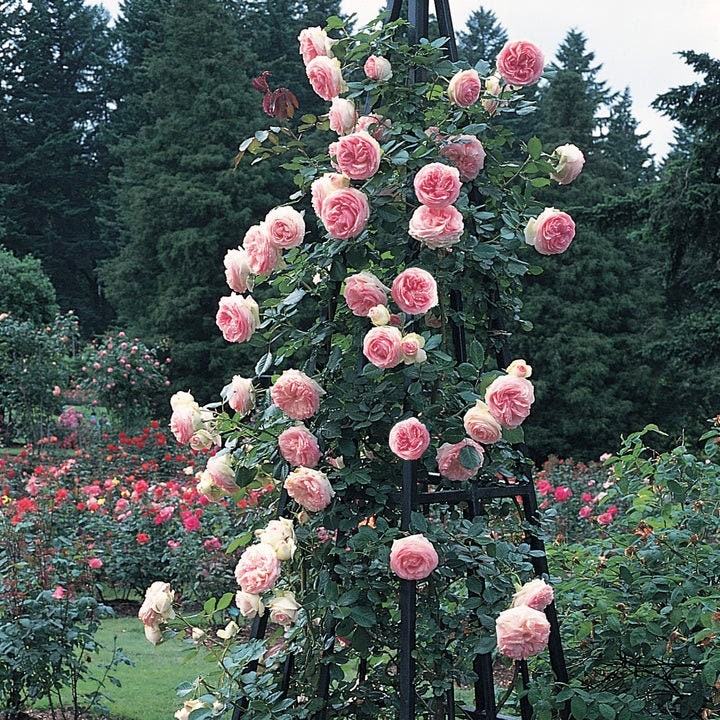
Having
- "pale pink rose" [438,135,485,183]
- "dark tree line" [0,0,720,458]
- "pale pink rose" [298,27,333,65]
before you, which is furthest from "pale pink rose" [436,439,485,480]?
"dark tree line" [0,0,720,458]

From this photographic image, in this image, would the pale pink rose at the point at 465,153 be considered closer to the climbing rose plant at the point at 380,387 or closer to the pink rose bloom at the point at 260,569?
the climbing rose plant at the point at 380,387

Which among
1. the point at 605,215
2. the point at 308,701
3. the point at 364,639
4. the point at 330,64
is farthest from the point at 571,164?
the point at 605,215

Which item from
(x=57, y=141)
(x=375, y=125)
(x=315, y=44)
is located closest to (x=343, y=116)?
(x=375, y=125)

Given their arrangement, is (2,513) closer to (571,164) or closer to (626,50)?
(571,164)

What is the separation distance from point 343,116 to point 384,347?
0.52 meters

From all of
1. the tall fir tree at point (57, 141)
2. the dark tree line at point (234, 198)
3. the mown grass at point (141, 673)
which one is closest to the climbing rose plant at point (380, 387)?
the mown grass at point (141, 673)

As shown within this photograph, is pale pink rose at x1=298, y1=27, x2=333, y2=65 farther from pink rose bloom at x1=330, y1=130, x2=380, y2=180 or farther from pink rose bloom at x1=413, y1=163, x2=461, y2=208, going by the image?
pink rose bloom at x1=413, y1=163, x2=461, y2=208

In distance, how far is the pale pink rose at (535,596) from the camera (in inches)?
63.7

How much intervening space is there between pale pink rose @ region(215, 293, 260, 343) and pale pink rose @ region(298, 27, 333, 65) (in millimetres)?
553

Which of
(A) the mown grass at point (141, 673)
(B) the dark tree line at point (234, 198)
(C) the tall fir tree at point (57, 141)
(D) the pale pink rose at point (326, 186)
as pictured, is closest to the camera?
(D) the pale pink rose at point (326, 186)

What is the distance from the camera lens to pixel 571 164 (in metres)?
1.97

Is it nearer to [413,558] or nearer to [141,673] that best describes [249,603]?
[413,558]

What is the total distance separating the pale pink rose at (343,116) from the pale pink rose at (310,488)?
2.26 ft

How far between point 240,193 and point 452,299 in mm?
13969
